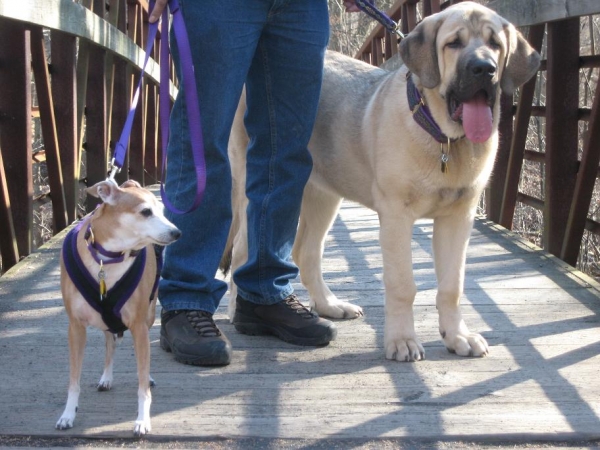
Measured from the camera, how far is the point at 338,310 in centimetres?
394

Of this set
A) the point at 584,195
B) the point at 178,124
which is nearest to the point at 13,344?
the point at 178,124

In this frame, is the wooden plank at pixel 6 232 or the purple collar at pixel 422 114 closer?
the purple collar at pixel 422 114

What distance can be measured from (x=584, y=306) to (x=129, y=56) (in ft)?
16.4

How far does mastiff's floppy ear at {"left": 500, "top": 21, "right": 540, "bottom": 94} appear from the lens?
335 centimetres

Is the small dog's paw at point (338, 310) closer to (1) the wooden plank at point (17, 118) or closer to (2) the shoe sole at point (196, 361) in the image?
(2) the shoe sole at point (196, 361)

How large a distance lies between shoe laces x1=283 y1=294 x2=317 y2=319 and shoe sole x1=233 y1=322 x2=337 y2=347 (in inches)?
3.6

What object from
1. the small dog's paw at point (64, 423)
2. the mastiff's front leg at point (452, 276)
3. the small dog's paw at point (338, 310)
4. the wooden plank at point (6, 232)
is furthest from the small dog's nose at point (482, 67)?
the wooden plank at point (6, 232)

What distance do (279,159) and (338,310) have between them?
80cm

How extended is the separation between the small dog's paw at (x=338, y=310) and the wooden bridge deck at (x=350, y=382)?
0.07 meters

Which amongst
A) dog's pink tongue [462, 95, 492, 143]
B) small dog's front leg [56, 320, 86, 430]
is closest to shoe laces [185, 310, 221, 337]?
small dog's front leg [56, 320, 86, 430]

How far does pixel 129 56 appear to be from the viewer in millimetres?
7719

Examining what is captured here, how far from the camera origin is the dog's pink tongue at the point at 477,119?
321cm

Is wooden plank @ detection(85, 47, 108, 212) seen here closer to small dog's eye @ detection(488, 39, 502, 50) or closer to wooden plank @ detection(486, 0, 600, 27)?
wooden plank @ detection(486, 0, 600, 27)

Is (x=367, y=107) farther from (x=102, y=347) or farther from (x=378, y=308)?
(x=102, y=347)
